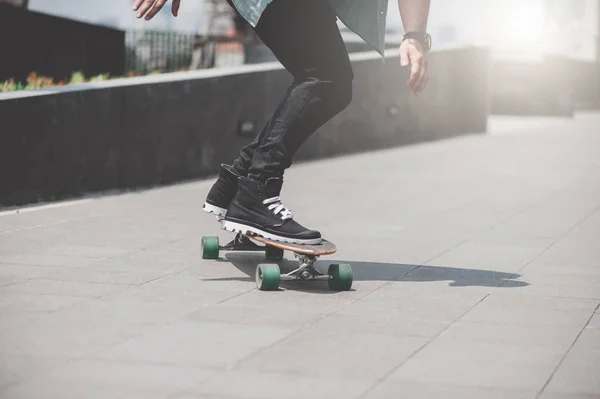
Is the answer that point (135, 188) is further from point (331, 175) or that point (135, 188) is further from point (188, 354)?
point (188, 354)

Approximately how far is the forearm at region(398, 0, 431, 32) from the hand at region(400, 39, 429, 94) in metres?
0.09

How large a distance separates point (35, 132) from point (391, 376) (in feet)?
17.0

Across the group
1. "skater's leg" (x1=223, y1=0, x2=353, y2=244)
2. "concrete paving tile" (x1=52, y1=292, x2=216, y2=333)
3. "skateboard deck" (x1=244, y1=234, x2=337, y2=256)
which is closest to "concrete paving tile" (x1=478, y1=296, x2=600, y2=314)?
"skateboard deck" (x1=244, y1=234, x2=337, y2=256)

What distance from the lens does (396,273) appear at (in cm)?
575

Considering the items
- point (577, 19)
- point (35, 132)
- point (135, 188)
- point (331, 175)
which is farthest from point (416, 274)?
point (577, 19)

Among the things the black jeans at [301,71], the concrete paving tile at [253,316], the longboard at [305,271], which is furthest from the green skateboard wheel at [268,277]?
the black jeans at [301,71]

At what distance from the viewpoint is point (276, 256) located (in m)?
6.03

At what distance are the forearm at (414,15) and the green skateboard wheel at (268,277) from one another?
122cm

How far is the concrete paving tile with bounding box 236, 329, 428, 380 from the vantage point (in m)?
3.76

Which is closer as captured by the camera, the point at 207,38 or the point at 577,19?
the point at 207,38

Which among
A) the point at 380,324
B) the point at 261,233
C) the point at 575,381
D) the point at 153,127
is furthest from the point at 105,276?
the point at 153,127

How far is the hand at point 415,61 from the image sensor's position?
17.1 ft

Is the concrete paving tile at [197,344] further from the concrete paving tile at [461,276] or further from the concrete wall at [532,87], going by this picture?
the concrete wall at [532,87]

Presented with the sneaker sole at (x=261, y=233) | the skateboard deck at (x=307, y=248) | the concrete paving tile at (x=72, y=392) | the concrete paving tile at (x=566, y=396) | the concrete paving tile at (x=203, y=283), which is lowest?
the concrete paving tile at (x=203, y=283)
